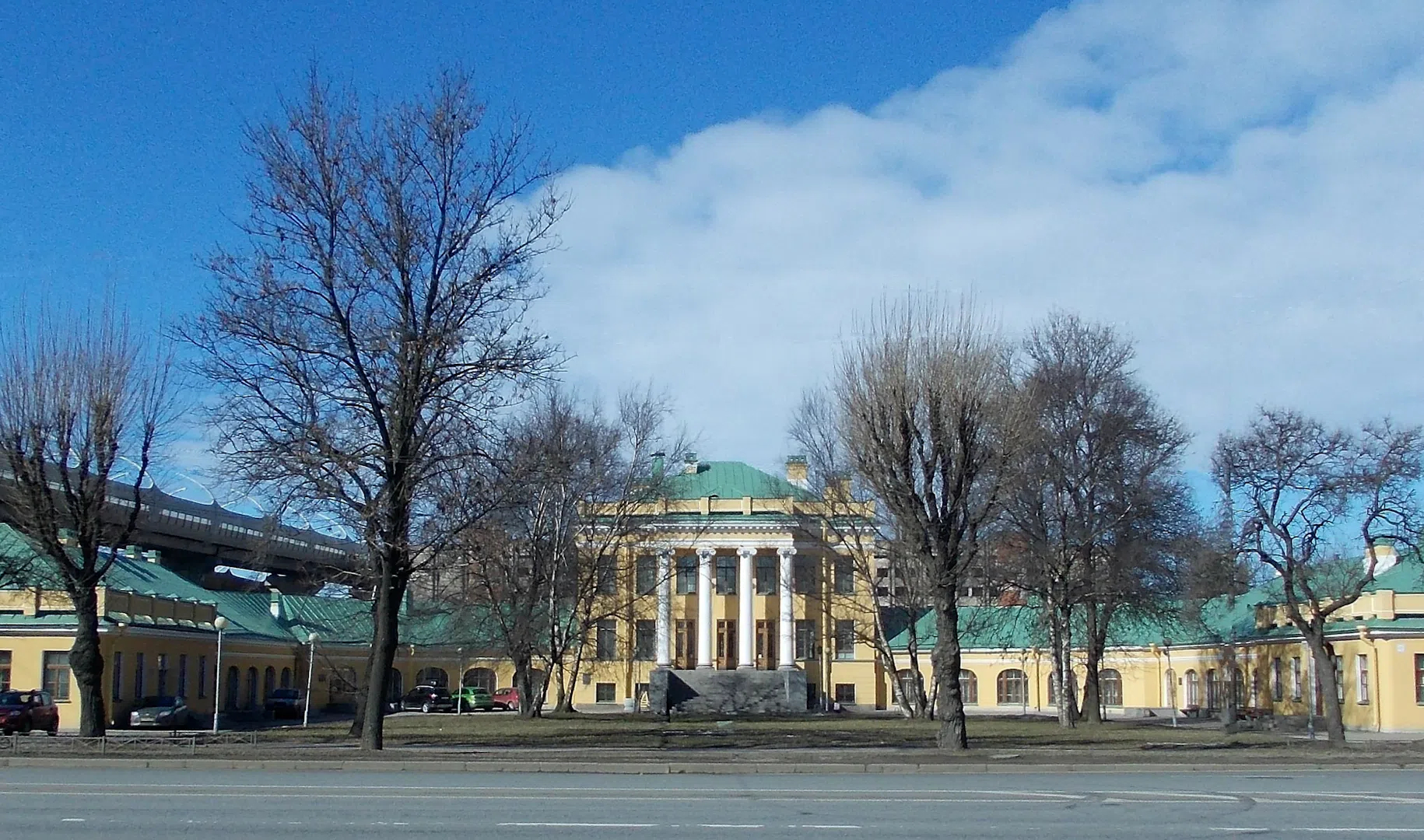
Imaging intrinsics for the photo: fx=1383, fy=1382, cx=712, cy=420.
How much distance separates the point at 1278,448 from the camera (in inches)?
1299

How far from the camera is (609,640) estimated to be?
69.7 meters

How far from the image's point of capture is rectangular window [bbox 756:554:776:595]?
71312mm

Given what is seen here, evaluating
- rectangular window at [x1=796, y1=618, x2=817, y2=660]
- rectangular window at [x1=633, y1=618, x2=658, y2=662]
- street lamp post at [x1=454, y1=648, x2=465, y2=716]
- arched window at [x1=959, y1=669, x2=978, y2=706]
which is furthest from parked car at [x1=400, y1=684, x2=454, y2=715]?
arched window at [x1=959, y1=669, x2=978, y2=706]

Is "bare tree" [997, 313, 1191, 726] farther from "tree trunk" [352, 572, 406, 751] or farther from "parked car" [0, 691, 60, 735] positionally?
"parked car" [0, 691, 60, 735]

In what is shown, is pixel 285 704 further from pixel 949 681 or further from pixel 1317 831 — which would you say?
pixel 1317 831

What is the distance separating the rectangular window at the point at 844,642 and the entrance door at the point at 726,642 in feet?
17.5

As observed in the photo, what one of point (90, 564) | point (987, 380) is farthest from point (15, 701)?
point (987, 380)

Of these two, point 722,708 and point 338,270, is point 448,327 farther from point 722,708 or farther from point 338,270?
point 722,708

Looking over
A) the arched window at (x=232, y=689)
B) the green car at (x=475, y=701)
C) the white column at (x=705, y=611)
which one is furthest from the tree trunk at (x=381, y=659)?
the white column at (x=705, y=611)

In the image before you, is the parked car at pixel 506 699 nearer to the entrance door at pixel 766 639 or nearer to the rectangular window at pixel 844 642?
the entrance door at pixel 766 639

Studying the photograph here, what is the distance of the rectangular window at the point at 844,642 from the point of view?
229ft

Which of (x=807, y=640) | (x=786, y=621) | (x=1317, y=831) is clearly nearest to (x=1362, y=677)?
(x=786, y=621)

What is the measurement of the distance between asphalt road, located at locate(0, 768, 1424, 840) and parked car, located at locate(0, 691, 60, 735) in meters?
18.2

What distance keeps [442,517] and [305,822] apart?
13.8 meters
